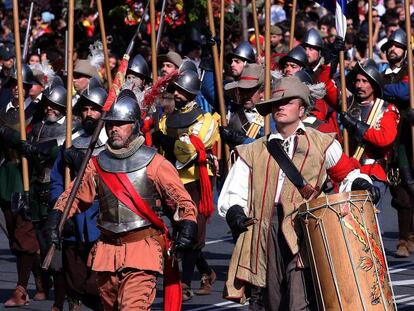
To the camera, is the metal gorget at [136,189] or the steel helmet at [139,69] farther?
the steel helmet at [139,69]

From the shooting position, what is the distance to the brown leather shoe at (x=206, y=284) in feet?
42.4

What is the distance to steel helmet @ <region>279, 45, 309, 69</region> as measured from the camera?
13422mm

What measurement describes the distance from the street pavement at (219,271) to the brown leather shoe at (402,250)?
0.06 metres

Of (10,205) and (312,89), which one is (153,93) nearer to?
(312,89)

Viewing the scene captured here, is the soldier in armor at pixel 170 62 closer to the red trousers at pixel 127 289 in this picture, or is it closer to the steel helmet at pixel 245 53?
the steel helmet at pixel 245 53

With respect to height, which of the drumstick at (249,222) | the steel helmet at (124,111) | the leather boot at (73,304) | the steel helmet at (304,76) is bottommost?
the leather boot at (73,304)

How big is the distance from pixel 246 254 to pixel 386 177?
4.51m

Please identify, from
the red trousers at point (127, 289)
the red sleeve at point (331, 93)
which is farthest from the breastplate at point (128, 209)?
the red sleeve at point (331, 93)

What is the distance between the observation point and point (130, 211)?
962 cm

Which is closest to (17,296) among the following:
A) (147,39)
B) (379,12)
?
(147,39)

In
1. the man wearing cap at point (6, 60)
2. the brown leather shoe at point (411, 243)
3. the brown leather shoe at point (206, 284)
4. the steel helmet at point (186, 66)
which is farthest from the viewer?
the man wearing cap at point (6, 60)

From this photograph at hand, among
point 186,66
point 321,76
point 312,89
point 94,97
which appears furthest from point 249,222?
point 321,76

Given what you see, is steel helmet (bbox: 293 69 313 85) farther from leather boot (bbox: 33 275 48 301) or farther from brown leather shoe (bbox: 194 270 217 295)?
leather boot (bbox: 33 275 48 301)

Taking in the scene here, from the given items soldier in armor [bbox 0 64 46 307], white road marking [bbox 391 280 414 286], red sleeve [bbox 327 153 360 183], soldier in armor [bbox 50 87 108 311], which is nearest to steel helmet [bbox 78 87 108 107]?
soldier in armor [bbox 50 87 108 311]
